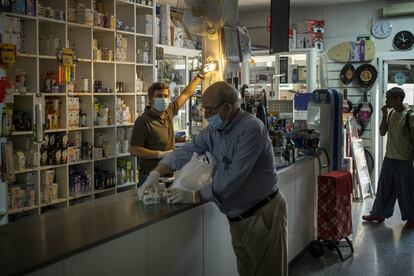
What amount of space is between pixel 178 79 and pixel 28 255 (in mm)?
5860

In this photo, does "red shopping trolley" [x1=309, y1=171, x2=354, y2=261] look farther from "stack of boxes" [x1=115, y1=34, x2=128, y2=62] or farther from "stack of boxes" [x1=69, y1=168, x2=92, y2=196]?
"stack of boxes" [x1=115, y1=34, x2=128, y2=62]

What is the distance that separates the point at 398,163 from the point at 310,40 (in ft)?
10.4

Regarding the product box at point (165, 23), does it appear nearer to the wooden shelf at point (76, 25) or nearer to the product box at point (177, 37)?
the product box at point (177, 37)

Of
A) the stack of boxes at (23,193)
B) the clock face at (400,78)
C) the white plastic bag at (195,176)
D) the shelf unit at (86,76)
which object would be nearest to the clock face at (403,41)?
the clock face at (400,78)

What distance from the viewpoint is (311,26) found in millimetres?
8484

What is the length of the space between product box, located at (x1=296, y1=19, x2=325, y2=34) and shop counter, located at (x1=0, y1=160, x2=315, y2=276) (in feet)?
19.4

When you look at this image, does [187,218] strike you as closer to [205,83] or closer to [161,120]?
[161,120]

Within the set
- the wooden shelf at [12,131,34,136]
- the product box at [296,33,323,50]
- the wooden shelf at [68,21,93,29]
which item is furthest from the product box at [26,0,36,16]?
the product box at [296,33,323,50]

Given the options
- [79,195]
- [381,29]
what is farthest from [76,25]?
[381,29]

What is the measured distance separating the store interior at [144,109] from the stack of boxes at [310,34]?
0.02 meters

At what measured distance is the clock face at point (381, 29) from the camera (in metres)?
8.23

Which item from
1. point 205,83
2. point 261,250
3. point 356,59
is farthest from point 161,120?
point 356,59

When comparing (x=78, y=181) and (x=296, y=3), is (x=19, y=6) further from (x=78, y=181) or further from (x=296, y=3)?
(x=296, y=3)

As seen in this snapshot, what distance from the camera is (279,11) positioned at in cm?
526
